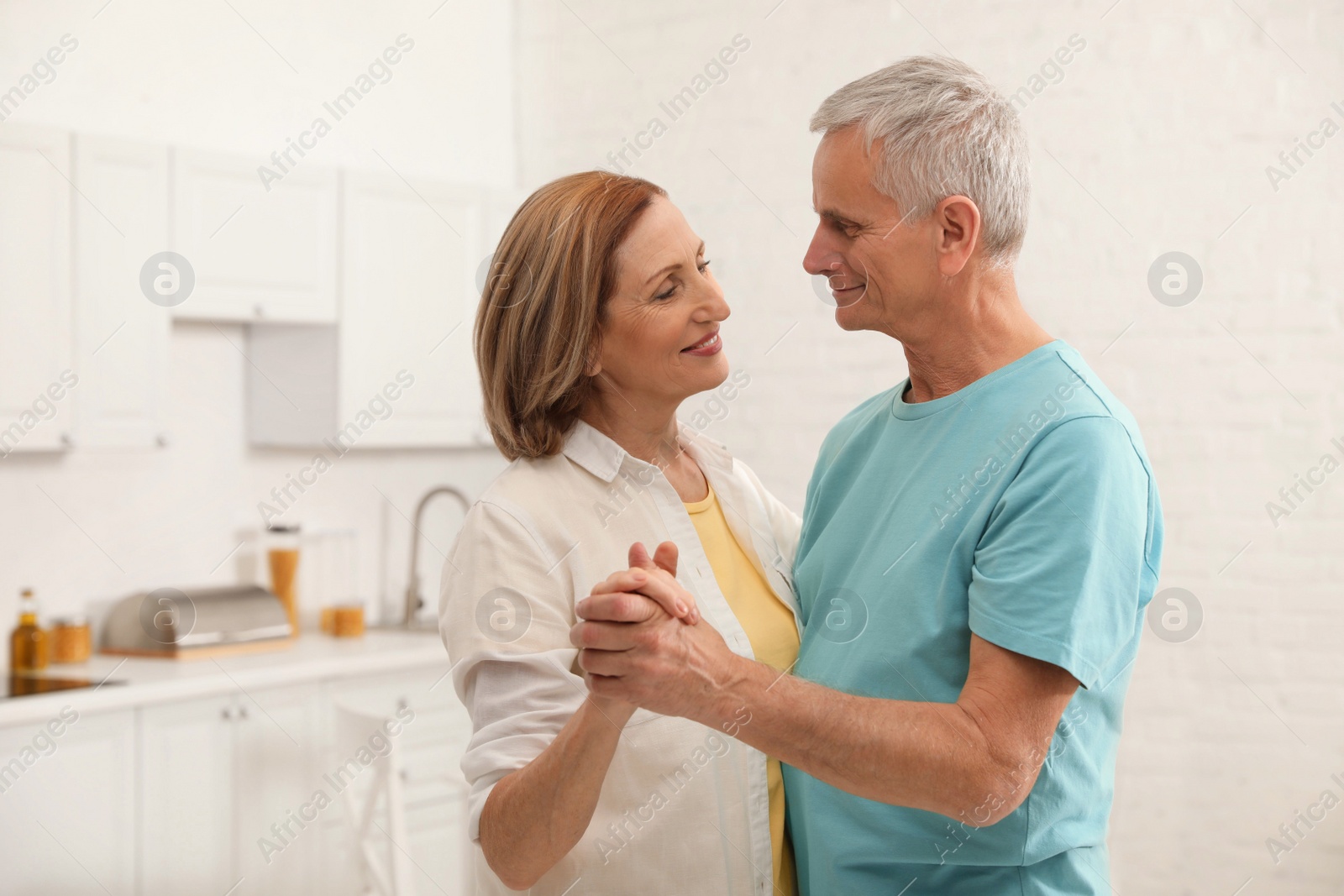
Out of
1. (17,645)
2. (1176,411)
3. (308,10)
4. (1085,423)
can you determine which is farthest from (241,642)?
(1085,423)

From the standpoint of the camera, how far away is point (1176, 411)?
2719 mm

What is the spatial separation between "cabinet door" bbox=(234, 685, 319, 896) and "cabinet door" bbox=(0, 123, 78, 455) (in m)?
0.87

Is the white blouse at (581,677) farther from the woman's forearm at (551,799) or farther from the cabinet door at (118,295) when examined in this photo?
the cabinet door at (118,295)

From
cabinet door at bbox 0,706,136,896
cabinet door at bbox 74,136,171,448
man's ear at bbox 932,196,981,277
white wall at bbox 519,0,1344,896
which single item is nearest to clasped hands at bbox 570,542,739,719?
man's ear at bbox 932,196,981,277

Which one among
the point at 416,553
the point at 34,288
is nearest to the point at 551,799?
the point at 34,288

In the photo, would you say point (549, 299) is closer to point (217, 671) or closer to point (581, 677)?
point (581, 677)

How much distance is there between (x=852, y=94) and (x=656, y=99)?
2.42 meters

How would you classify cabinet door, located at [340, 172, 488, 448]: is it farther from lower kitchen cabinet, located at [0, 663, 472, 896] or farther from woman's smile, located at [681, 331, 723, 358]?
woman's smile, located at [681, 331, 723, 358]

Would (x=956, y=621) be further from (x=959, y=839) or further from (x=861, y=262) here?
(x=861, y=262)

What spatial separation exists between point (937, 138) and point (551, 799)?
79 centimetres

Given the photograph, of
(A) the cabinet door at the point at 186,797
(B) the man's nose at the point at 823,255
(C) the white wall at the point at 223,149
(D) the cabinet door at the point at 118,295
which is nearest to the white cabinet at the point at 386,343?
(C) the white wall at the point at 223,149

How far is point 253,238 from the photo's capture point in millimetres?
3322

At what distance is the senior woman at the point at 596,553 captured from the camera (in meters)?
1.21

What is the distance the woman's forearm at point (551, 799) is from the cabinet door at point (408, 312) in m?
2.53
